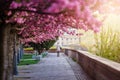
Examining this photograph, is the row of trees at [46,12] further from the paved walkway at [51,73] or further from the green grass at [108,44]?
the green grass at [108,44]

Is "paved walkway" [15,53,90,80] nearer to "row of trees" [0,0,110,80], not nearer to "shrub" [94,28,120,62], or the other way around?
"shrub" [94,28,120,62]

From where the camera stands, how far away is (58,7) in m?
5.21

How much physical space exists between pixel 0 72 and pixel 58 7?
6513 millimetres

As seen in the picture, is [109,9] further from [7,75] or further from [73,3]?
[7,75]

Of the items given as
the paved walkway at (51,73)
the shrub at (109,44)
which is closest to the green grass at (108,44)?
the shrub at (109,44)

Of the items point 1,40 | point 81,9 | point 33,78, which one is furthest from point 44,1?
point 33,78

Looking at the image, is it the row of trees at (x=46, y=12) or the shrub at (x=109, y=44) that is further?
the shrub at (x=109, y=44)

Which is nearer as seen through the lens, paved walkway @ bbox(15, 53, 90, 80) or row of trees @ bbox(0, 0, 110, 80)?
row of trees @ bbox(0, 0, 110, 80)

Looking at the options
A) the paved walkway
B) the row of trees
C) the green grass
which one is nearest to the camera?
the row of trees

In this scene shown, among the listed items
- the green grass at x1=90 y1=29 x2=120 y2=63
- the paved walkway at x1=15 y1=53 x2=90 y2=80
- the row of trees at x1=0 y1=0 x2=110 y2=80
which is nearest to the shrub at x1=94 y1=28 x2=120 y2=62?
the green grass at x1=90 y1=29 x2=120 y2=63

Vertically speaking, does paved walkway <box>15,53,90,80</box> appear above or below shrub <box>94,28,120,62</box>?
below

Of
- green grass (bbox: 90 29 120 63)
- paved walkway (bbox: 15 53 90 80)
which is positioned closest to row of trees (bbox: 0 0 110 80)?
paved walkway (bbox: 15 53 90 80)

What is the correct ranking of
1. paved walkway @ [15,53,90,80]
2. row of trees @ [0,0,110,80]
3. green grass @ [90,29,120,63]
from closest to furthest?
row of trees @ [0,0,110,80] → paved walkway @ [15,53,90,80] → green grass @ [90,29,120,63]

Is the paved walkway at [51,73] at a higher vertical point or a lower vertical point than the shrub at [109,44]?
lower
